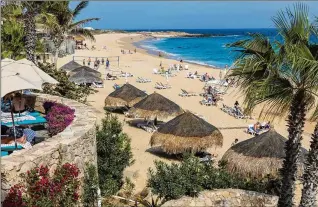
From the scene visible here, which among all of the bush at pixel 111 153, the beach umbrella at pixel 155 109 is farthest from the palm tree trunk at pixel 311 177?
the beach umbrella at pixel 155 109

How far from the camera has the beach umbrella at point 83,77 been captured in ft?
72.0

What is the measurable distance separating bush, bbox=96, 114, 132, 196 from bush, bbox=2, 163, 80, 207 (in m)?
2.28

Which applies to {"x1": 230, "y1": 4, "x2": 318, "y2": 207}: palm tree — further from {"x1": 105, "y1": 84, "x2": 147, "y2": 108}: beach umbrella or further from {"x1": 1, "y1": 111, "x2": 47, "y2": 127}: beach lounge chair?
{"x1": 105, "y1": 84, "x2": 147, "y2": 108}: beach umbrella

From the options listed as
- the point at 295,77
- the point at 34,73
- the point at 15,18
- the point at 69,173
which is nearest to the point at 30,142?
the point at 34,73

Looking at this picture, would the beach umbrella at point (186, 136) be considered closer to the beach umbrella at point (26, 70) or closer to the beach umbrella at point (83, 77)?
the beach umbrella at point (26, 70)

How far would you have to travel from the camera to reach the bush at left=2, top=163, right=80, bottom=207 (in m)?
4.61

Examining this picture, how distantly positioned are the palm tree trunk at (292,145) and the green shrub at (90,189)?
3011 millimetres

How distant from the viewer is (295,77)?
5.34m

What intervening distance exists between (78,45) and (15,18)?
4637 centimetres

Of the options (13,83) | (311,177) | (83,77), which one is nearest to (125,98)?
(83,77)

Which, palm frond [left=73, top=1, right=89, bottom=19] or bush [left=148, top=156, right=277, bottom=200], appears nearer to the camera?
bush [left=148, top=156, right=277, bottom=200]

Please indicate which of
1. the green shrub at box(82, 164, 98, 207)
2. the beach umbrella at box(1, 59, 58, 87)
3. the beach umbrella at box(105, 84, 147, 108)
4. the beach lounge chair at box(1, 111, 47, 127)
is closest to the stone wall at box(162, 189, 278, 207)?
the green shrub at box(82, 164, 98, 207)

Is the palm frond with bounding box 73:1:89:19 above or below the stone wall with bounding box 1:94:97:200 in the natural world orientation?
above

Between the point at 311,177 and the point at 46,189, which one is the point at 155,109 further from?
the point at 46,189
